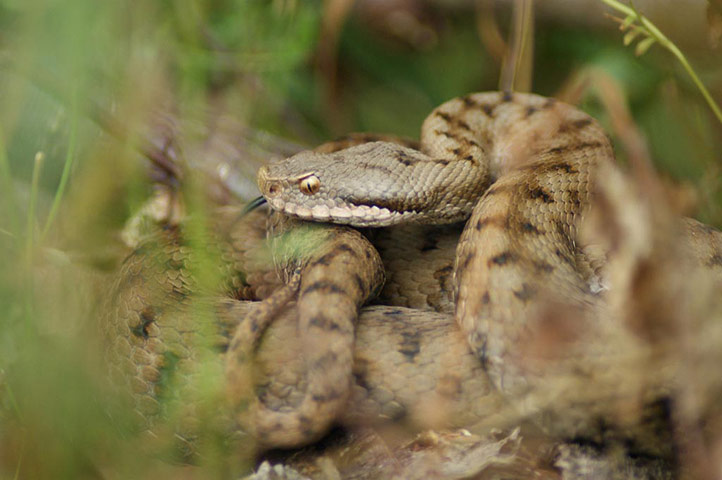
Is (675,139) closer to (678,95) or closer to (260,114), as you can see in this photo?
(678,95)

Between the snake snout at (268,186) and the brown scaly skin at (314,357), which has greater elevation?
the snake snout at (268,186)

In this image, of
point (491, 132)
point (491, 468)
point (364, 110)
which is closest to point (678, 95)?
point (491, 132)

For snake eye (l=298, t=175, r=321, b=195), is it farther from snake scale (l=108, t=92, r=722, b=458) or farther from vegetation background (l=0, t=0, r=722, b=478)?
vegetation background (l=0, t=0, r=722, b=478)

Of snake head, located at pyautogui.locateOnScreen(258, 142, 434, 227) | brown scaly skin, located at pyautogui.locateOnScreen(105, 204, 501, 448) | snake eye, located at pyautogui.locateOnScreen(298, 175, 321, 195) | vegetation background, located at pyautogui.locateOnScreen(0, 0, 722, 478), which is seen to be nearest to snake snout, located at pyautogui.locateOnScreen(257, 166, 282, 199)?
snake head, located at pyautogui.locateOnScreen(258, 142, 434, 227)

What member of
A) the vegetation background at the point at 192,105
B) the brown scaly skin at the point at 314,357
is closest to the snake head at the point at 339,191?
the brown scaly skin at the point at 314,357

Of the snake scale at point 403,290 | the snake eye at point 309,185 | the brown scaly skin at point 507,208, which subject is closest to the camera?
the brown scaly skin at point 507,208

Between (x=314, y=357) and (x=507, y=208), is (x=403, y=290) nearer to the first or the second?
(x=507, y=208)

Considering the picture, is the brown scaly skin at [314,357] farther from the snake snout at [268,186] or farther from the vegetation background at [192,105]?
the snake snout at [268,186]

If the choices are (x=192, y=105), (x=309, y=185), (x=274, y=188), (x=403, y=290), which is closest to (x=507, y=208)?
(x=403, y=290)
